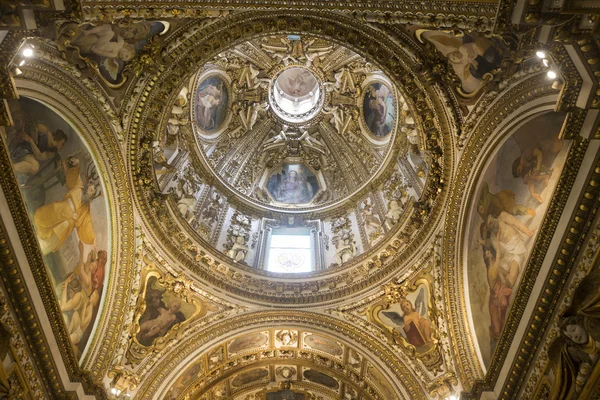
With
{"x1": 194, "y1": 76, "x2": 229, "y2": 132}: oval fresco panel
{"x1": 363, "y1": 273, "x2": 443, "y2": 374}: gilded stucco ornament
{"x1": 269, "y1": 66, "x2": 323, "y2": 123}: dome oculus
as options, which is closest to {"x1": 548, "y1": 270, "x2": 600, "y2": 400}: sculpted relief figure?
{"x1": 363, "y1": 273, "x2": 443, "y2": 374}: gilded stucco ornament

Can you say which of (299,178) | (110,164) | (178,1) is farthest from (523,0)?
(299,178)

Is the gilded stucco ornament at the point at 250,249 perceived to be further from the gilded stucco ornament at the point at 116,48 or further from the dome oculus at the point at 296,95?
the dome oculus at the point at 296,95

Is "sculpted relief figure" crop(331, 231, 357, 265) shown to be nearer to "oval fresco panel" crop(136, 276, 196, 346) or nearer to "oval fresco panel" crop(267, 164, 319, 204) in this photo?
"oval fresco panel" crop(267, 164, 319, 204)

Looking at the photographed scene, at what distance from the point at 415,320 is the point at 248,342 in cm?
512

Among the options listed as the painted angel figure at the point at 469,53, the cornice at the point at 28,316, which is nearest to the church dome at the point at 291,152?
the painted angel figure at the point at 469,53

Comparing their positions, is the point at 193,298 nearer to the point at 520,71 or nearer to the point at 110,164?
the point at 110,164

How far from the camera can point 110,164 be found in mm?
11945

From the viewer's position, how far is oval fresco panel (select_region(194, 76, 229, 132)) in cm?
1767

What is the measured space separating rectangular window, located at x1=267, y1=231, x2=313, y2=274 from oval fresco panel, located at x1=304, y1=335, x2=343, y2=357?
234cm

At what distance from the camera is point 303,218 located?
18.6m

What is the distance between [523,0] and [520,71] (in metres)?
3.49

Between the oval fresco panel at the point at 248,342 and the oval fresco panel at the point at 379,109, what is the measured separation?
8786 mm

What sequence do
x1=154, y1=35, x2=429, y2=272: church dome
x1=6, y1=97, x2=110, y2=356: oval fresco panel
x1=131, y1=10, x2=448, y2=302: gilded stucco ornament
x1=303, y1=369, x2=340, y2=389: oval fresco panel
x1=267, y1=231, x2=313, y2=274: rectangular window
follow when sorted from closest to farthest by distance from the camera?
x1=6, y1=97, x2=110, y2=356: oval fresco panel, x1=131, y1=10, x2=448, y2=302: gilded stucco ornament, x1=303, y1=369, x2=340, y2=389: oval fresco panel, x1=154, y1=35, x2=429, y2=272: church dome, x1=267, y1=231, x2=313, y2=274: rectangular window

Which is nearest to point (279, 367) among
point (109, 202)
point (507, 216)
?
point (109, 202)
